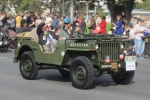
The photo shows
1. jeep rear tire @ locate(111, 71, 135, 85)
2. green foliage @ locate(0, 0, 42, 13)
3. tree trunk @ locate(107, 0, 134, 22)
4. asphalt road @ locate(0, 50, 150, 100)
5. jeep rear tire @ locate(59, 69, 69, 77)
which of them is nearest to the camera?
asphalt road @ locate(0, 50, 150, 100)

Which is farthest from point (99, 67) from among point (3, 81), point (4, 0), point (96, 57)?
point (4, 0)

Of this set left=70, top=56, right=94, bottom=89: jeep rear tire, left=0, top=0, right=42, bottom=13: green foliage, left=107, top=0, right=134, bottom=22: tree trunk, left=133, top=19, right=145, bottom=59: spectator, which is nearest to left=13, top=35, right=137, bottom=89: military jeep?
left=70, top=56, right=94, bottom=89: jeep rear tire

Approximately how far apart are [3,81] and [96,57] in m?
3.13

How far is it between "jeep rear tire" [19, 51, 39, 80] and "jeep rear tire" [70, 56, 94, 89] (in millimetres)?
1545

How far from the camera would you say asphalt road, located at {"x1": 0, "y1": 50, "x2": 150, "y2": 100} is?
29.8ft

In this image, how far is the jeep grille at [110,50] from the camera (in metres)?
9.70

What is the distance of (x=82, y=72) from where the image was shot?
32.1 ft

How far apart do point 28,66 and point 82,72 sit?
2231 mm

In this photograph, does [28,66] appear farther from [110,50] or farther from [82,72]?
[110,50]

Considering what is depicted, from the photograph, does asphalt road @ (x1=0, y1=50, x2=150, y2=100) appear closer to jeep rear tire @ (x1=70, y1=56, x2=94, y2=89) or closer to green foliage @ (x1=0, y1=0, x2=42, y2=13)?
jeep rear tire @ (x1=70, y1=56, x2=94, y2=89)

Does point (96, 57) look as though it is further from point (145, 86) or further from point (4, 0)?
point (4, 0)

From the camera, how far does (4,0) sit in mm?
64625

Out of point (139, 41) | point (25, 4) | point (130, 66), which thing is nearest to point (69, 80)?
point (130, 66)

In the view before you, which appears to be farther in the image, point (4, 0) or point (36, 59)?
point (4, 0)
